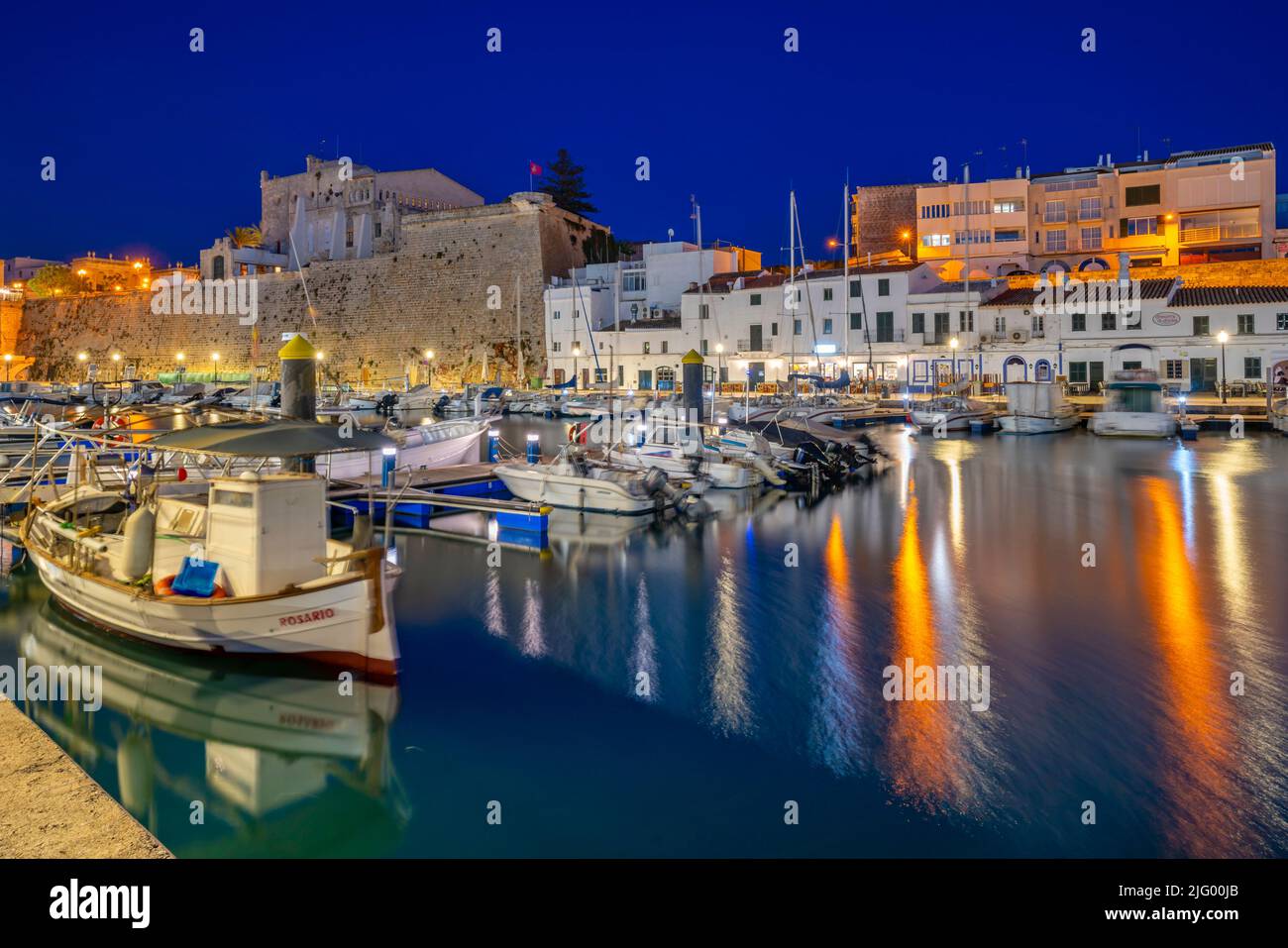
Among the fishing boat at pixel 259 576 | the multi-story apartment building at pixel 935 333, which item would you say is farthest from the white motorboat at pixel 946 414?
the fishing boat at pixel 259 576

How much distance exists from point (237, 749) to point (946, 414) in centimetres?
2406

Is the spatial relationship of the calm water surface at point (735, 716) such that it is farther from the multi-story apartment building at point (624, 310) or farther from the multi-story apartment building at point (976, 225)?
the multi-story apartment building at point (976, 225)

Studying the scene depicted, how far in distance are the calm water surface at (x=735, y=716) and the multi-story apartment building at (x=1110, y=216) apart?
3045 centimetres

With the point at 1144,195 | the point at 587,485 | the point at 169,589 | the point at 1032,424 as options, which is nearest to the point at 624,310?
the point at 1032,424

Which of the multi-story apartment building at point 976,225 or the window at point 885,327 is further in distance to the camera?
the multi-story apartment building at point 976,225

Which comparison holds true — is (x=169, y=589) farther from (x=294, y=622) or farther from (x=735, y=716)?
(x=735, y=716)

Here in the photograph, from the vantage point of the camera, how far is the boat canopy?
712 centimetres

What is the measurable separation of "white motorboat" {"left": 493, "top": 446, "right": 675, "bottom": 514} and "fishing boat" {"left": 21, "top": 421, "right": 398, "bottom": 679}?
6.42m

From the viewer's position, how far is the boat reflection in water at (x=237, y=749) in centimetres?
508

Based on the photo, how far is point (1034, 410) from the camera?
26.0 m

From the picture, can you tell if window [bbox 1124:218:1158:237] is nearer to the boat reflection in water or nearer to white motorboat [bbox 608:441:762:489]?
white motorboat [bbox 608:441:762:489]

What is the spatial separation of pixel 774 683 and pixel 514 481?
817 cm
